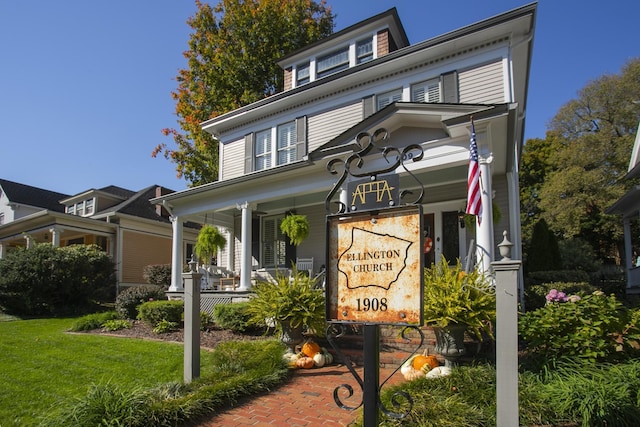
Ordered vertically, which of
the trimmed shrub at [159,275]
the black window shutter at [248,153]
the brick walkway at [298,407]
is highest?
the black window shutter at [248,153]

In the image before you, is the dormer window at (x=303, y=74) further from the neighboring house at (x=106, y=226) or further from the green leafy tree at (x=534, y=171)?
the green leafy tree at (x=534, y=171)

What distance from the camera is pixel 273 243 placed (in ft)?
46.6

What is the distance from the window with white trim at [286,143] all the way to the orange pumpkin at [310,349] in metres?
8.15

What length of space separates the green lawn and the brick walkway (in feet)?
4.44

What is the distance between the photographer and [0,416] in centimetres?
404

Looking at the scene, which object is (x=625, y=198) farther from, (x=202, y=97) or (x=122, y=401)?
(x=202, y=97)

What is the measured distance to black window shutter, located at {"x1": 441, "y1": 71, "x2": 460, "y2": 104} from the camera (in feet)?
34.6

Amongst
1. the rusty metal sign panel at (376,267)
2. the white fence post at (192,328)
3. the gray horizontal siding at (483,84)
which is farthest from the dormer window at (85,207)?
the rusty metal sign panel at (376,267)

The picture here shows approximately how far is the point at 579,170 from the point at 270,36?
18.3 metres

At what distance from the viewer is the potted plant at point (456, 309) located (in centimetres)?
508

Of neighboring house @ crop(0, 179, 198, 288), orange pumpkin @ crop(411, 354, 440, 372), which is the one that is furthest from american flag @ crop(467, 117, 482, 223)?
neighboring house @ crop(0, 179, 198, 288)

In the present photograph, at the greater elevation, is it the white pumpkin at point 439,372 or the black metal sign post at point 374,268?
the black metal sign post at point 374,268

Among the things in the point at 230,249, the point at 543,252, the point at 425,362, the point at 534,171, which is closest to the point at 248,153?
the point at 230,249

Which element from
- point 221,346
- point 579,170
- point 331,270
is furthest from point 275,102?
point 579,170
